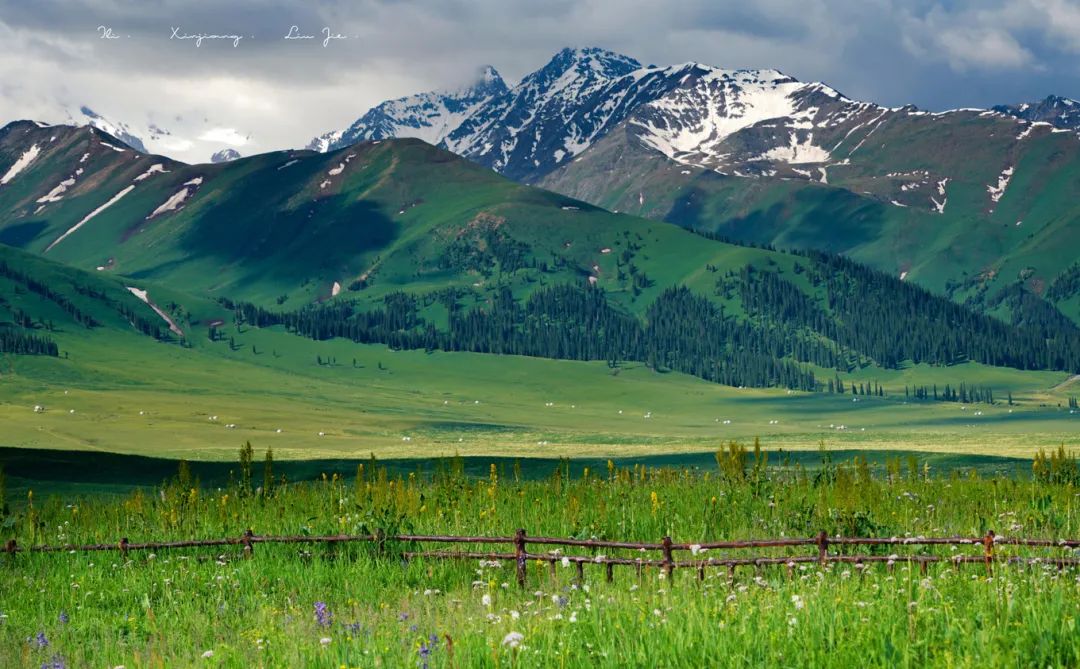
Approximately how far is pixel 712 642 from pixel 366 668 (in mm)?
4136

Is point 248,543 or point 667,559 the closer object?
point 667,559

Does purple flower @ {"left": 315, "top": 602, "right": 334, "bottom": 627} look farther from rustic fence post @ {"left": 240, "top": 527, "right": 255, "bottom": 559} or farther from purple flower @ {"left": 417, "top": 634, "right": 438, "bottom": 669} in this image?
A: rustic fence post @ {"left": 240, "top": 527, "right": 255, "bottom": 559}

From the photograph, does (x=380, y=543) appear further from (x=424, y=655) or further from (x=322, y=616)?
(x=424, y=655)

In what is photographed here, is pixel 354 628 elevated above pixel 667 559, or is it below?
below

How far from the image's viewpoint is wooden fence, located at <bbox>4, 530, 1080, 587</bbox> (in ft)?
62.6

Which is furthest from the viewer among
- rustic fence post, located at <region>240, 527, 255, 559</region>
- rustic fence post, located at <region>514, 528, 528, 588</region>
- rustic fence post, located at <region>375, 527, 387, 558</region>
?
rustic fence post, located at <region>240, 527, 255, 559</region>

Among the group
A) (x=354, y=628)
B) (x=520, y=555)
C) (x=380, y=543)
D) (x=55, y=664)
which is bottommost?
(x=55, y=664)

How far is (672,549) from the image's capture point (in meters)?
22.2

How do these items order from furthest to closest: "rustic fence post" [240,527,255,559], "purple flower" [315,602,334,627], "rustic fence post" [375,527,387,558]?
"rustic fence post" [240,527,255,559]
"rustic fence post" [375,527,387,558]
"purple flower" [315,602,334,627]

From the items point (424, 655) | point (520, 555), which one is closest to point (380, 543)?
point (520, 555)

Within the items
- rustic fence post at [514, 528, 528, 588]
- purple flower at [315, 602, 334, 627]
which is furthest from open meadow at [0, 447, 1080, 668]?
rustic fence post at [514, 528, 528, 588]

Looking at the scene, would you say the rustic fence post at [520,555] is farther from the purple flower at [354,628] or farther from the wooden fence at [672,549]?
the purple flower at [354,628]

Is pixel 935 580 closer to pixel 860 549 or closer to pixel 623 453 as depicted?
pixel 860 549

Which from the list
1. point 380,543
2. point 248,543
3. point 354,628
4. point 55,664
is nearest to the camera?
point 55,664
